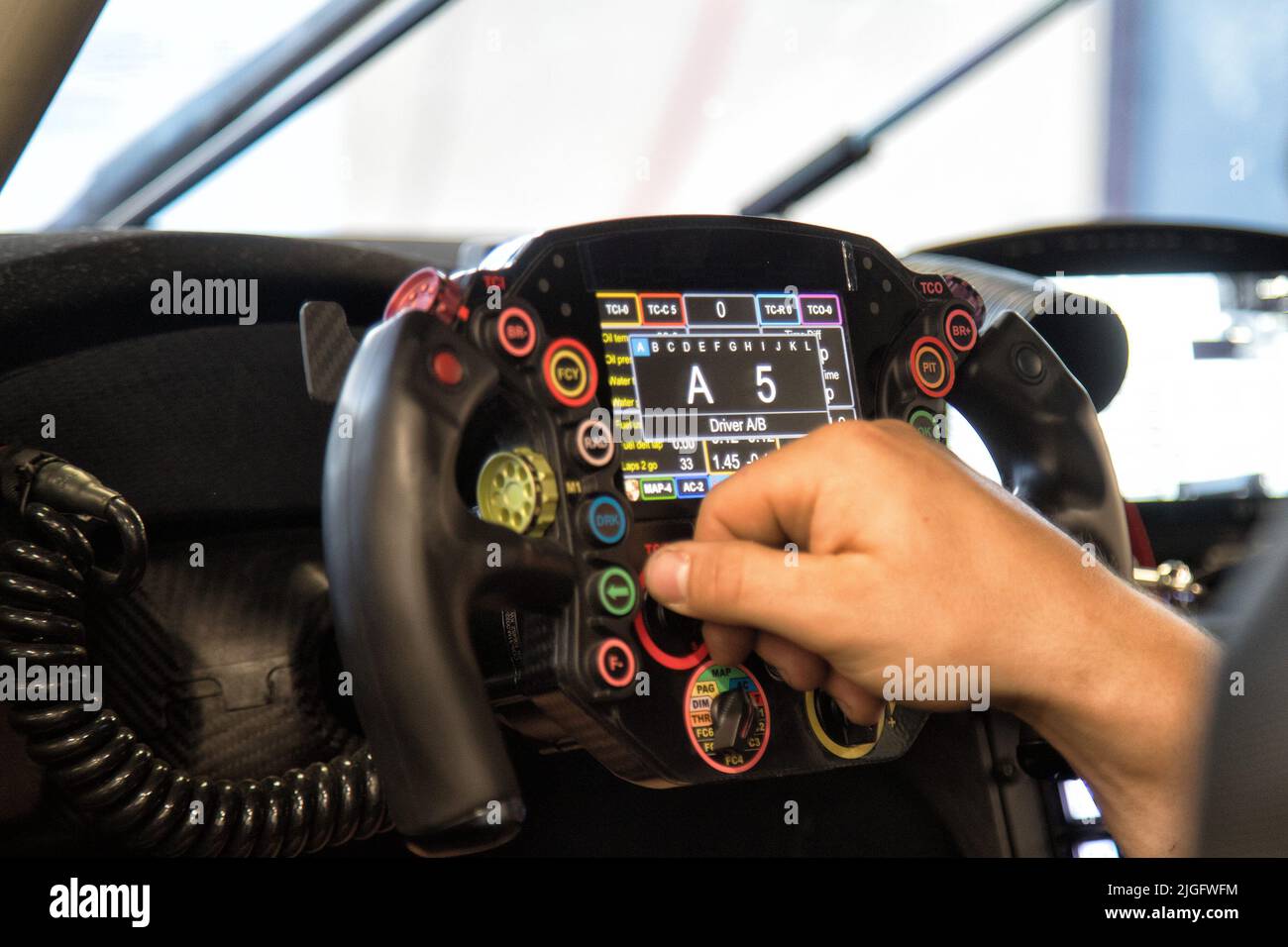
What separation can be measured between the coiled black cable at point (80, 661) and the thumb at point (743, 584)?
348 mm

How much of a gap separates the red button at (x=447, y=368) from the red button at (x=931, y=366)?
385 mm

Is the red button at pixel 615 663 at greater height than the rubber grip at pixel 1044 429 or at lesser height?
lesser

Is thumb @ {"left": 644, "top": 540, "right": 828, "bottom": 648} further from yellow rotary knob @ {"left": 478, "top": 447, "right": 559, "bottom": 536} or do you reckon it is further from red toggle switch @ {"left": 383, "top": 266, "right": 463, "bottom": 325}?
red toggle switch @ {"left": 383, "top": 266, "right": 463, "bottom": 325}

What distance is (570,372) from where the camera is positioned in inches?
31.6

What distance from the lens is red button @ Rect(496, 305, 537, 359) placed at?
77cm

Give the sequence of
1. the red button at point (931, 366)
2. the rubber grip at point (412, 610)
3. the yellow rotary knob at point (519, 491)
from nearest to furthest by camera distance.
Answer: the rubber grip at point (412, 610)
the yellow rotary knob at point (519, 491)
the red button at point (931, 366)

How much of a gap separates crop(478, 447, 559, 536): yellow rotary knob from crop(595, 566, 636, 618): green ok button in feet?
0.15

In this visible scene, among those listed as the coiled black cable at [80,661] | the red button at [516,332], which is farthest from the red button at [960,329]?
the coiled black cable at [80,661]

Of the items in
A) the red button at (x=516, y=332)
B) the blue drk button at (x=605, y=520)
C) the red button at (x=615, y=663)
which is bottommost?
the red button at (x=615, y=663)

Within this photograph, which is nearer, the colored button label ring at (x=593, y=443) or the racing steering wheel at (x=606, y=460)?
the racing steering wheel at (x=606, y=460)

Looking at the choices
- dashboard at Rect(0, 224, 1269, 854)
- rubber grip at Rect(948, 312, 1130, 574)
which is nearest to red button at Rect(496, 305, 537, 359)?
dashboard at Rect(0, 224, 1269, 854)

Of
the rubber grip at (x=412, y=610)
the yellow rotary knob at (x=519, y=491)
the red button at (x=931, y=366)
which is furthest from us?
the red button at (x=931, y=366)

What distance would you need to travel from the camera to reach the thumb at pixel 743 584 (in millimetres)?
718

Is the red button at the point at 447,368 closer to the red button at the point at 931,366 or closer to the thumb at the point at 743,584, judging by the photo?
the thumb at the point at 743,584
